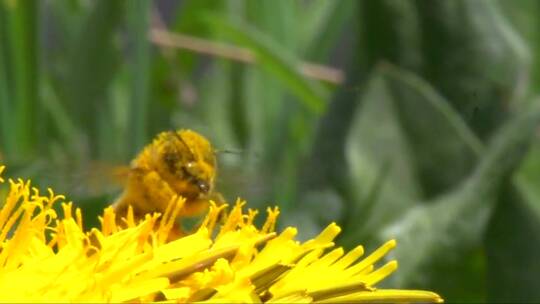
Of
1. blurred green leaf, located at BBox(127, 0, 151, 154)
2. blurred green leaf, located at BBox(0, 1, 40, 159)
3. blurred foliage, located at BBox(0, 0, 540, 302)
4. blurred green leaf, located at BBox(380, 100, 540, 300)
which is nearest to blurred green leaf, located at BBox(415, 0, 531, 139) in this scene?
blurred foliage, located at BBox(0, 0, 540, 302)

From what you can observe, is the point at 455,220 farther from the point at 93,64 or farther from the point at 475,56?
the point at 93,64

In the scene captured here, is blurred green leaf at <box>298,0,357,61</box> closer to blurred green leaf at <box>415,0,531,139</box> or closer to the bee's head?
blurred green leaf at <box>415,0,531,139</box>

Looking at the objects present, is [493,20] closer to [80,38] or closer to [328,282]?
[80,38]

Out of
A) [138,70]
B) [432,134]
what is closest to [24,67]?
[138,70]

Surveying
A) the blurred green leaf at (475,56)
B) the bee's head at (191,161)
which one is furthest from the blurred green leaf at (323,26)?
the bee's head at (191,161)

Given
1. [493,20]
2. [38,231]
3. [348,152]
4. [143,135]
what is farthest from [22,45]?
[38,231]

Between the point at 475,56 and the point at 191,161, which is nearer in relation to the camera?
the point at 191,161
